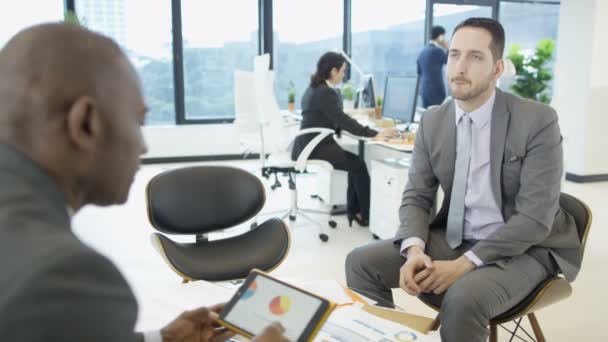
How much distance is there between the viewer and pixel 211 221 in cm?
228

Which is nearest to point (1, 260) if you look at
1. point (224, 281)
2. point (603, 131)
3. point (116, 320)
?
point (116, 320)

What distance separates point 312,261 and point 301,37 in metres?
4.24

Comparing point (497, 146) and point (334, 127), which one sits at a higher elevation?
point (497, 146)

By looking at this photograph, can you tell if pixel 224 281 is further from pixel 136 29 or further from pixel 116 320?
pixel 136 29

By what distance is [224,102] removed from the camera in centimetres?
679

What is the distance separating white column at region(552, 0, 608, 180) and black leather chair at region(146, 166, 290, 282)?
14.2 ft

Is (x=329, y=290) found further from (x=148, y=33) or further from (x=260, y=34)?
(x=260, y=34)

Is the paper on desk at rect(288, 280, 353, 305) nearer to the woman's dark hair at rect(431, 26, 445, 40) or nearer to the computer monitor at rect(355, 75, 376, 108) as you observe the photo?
the computer monitor at rect(355, 75, 376, 108)

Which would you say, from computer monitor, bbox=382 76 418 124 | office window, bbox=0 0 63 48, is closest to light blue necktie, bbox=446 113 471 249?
computer monitor, bbox=382 76 418 124

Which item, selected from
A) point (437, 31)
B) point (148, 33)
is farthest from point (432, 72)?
point (148, 33)

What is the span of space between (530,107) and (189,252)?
139 cm

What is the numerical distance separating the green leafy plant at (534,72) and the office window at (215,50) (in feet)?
10.7

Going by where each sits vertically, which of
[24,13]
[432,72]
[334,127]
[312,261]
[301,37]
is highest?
[24,13]

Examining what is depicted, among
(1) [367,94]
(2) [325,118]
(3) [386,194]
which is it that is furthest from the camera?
(1) [367,94]
